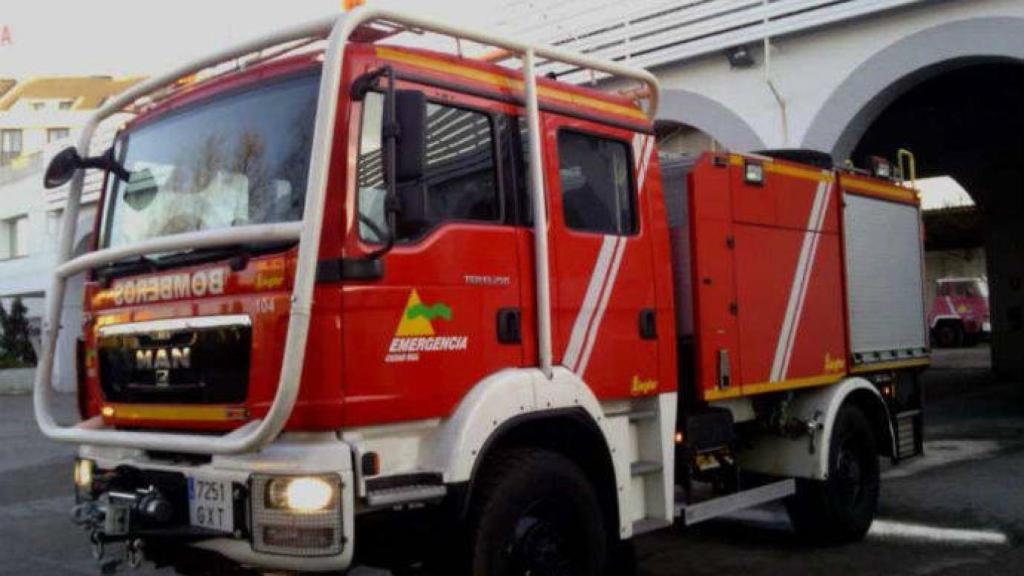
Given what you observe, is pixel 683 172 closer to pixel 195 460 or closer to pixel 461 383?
pixel 461 383

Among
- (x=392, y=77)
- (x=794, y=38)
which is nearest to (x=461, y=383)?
(x=392, y=77)

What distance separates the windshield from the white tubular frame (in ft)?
0.62

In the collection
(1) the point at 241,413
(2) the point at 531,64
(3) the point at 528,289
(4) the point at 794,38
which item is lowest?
(1) the point at 241,413

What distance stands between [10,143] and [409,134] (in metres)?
67.0

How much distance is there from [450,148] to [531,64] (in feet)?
2.12

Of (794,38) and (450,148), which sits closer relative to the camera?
(450,148)

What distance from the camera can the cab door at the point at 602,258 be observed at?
5.05 m

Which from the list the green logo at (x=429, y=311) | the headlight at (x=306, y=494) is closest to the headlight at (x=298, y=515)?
the headlight at (x=306, y=494)

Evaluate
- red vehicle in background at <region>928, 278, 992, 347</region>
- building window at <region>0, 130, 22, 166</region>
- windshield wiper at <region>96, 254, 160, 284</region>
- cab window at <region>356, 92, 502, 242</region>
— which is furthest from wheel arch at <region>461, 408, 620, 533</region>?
building window at <region>0, 130, 22, 166</region>

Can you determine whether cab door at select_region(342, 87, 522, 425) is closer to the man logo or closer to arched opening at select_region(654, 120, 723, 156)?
the man logo

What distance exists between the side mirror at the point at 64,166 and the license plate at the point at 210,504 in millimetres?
1929

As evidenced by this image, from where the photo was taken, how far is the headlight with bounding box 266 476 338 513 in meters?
3.94

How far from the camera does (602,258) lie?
17.2ft

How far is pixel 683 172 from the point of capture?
20.1 feet
